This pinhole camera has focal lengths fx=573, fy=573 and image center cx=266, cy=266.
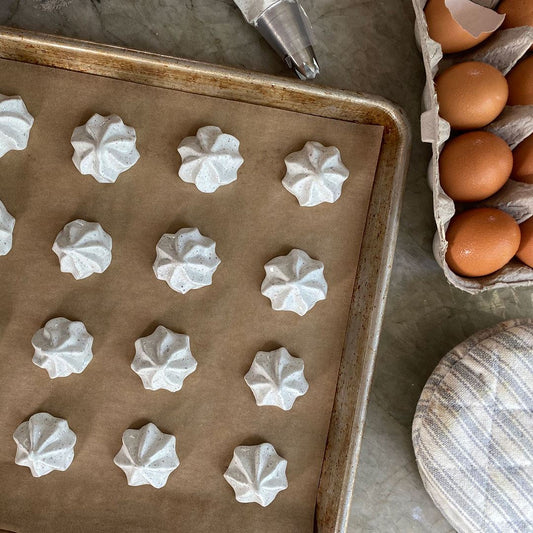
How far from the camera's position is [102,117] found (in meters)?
1.14

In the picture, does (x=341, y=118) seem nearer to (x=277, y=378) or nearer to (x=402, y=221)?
(x=402, y=221)

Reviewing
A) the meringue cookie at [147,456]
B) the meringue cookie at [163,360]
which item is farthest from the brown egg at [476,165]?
the meringue cookie at [147,456]

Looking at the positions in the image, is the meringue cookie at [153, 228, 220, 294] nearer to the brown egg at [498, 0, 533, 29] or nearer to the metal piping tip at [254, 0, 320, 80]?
the metal piping tip at [254, 0, 320, 80]

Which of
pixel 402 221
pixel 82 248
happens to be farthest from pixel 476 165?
pixel 82 248

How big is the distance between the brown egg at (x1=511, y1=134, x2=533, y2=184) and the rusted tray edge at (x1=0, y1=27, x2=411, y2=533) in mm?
215

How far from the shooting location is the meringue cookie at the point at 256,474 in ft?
3.74

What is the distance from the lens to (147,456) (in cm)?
113

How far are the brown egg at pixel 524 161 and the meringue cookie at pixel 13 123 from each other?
964 mm

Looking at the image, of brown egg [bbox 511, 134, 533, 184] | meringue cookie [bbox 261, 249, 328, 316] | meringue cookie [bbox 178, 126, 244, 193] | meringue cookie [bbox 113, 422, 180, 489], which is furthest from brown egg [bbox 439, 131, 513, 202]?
meringue cookie [bbox 113, 422, 180, 489]

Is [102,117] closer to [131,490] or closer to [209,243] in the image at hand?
[209,243]

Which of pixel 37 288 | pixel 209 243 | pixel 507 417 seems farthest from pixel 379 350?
pixel 37 288

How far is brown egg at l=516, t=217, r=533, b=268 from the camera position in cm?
110

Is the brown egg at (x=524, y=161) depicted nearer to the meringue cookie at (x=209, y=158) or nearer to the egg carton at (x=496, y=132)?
the egg carton at (x=496, y=132)

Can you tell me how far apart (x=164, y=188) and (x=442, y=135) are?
0.55 meters
